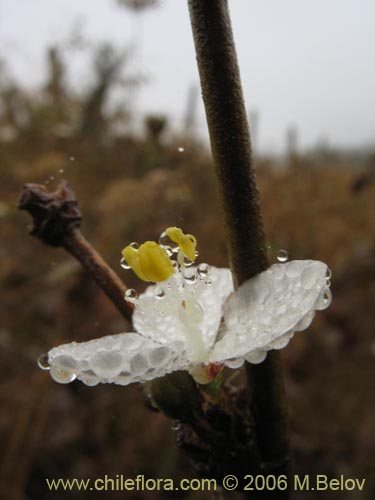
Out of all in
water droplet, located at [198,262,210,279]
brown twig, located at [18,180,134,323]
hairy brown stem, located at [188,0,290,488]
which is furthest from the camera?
water droplet, located at [198,262,210,279]

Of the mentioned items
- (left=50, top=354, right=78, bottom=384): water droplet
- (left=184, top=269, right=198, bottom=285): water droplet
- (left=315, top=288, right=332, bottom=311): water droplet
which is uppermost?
(left=184, top=269, right=198, bottom=285): water droplet

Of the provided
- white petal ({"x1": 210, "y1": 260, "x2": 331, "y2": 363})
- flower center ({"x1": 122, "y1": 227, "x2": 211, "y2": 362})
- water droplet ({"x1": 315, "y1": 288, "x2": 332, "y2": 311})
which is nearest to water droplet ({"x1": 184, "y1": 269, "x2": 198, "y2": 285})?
flower center ({"x1": 122, "y1": 227, "x2": 211, "y2": 362})

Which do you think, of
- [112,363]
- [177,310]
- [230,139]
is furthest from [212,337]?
[230,139]

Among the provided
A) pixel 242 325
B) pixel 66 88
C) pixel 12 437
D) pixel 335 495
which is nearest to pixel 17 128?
pixel 66 88

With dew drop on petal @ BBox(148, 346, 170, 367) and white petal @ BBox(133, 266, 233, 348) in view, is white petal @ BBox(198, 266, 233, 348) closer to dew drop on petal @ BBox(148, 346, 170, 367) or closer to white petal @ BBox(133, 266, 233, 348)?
white petal @ BBox(133, 266, 233, 348)

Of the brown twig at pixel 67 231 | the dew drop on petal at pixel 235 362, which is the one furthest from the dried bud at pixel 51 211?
the dew drop on petal at pixel 235 362

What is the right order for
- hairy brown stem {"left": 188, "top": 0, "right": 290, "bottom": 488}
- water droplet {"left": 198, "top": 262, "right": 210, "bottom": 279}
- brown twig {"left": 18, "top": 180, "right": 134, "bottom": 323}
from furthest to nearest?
water droplet {"left": 198, "top": 262, "right": 210, "bottom": 279} < brown twig {"left": 18, "top": 180, "right": 134, "bottom": 323} < hairy brown stem {"left": 188, "top": 0, "right": 290, "bottom": 488}
